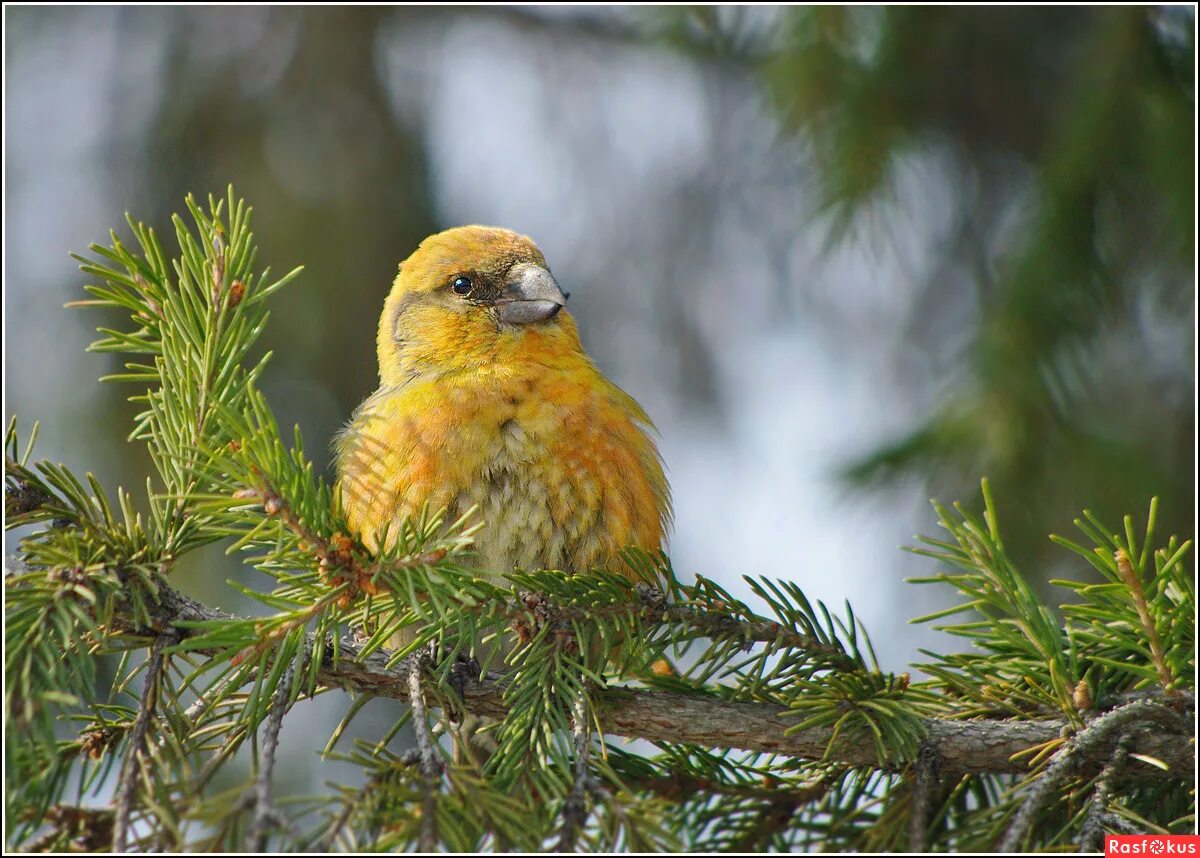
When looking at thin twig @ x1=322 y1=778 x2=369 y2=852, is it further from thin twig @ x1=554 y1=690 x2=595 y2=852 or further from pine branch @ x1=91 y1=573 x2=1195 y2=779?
pine branch @ x1=91 y1=573 x2=1195 y2=779

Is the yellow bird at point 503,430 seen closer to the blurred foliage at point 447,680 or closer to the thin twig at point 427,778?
the blurred foliage at point 447,680

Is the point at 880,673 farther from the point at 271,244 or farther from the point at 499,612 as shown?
the point at 271,244

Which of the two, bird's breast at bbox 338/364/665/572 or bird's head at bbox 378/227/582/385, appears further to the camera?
bird's head at bbox 378/227/582/385

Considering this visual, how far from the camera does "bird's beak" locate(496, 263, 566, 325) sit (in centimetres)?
315

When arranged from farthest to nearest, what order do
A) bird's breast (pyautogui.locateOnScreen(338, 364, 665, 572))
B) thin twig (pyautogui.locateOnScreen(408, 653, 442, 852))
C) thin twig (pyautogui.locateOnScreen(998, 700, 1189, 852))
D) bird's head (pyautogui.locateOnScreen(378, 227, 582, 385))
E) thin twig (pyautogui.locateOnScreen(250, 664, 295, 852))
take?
bird's head (pyautogui.locateOnScreen(378, 227, 582, 385)), bird's breast (pyautogui.locateOnScreen(338, 364, 665, 572)), thin twig (pyautogui.locateOnScreen(998, 700, 1189, 852)), thin twig (pyautogui.locateOnScreen(408, 653, 442, 852)), thin twig (pyautogui.locateOnScreen(250, 664, 295, 852))

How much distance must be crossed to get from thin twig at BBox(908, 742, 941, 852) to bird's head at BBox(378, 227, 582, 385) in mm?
1526

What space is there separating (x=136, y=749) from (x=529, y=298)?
188 cm

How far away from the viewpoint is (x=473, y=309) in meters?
3.21

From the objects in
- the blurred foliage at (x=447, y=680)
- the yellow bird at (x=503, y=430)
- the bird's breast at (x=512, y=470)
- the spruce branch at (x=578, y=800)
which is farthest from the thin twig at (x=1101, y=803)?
the bird's breast at (x=512, y=470)

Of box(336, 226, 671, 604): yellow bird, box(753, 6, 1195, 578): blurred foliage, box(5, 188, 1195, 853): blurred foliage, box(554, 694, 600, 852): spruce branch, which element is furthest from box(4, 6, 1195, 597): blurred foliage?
box(554, 694, 600, 852): spruce branch

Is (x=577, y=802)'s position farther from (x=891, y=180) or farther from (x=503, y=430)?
(x=891, y=180)

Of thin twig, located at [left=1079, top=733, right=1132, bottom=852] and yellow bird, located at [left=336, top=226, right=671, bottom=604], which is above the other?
yellow bird, located at [left=336, top=226, right=671, bottom=604]

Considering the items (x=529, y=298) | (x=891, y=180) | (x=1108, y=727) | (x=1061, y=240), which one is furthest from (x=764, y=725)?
(x=891, y=180)

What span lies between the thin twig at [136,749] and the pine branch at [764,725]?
77 mm
